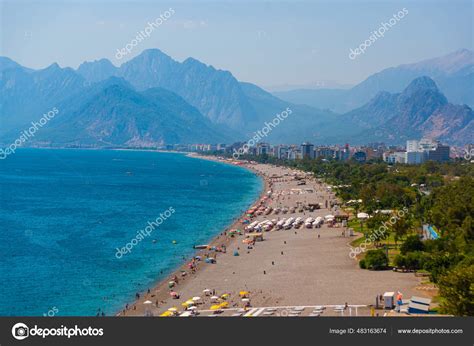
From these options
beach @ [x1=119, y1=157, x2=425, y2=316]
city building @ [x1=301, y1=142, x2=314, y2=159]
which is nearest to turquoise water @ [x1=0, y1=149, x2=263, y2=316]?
beach @ [x1=119, y1=157, x2=425, y2=316]

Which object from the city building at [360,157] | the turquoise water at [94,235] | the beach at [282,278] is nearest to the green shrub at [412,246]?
the beach at [282,278]

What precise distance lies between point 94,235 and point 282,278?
18482 millimetres

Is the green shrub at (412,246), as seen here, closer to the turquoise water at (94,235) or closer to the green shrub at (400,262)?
the green shrub at (400,262)

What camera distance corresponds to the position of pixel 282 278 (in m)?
27.2

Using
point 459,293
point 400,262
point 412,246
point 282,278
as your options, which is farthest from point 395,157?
point 459,293

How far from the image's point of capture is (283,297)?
76.7 ft

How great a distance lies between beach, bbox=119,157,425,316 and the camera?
74.9ft

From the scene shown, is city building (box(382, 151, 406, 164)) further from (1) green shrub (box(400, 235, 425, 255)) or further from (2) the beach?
(1) green shrub (box(400, 235, 425, 255))

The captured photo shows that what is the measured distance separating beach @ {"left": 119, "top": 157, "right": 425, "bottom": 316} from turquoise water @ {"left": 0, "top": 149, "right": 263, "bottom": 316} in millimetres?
1575

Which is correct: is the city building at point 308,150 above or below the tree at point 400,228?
above

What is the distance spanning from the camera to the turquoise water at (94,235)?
26359 mm

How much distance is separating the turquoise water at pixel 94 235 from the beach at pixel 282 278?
1.57 meters
